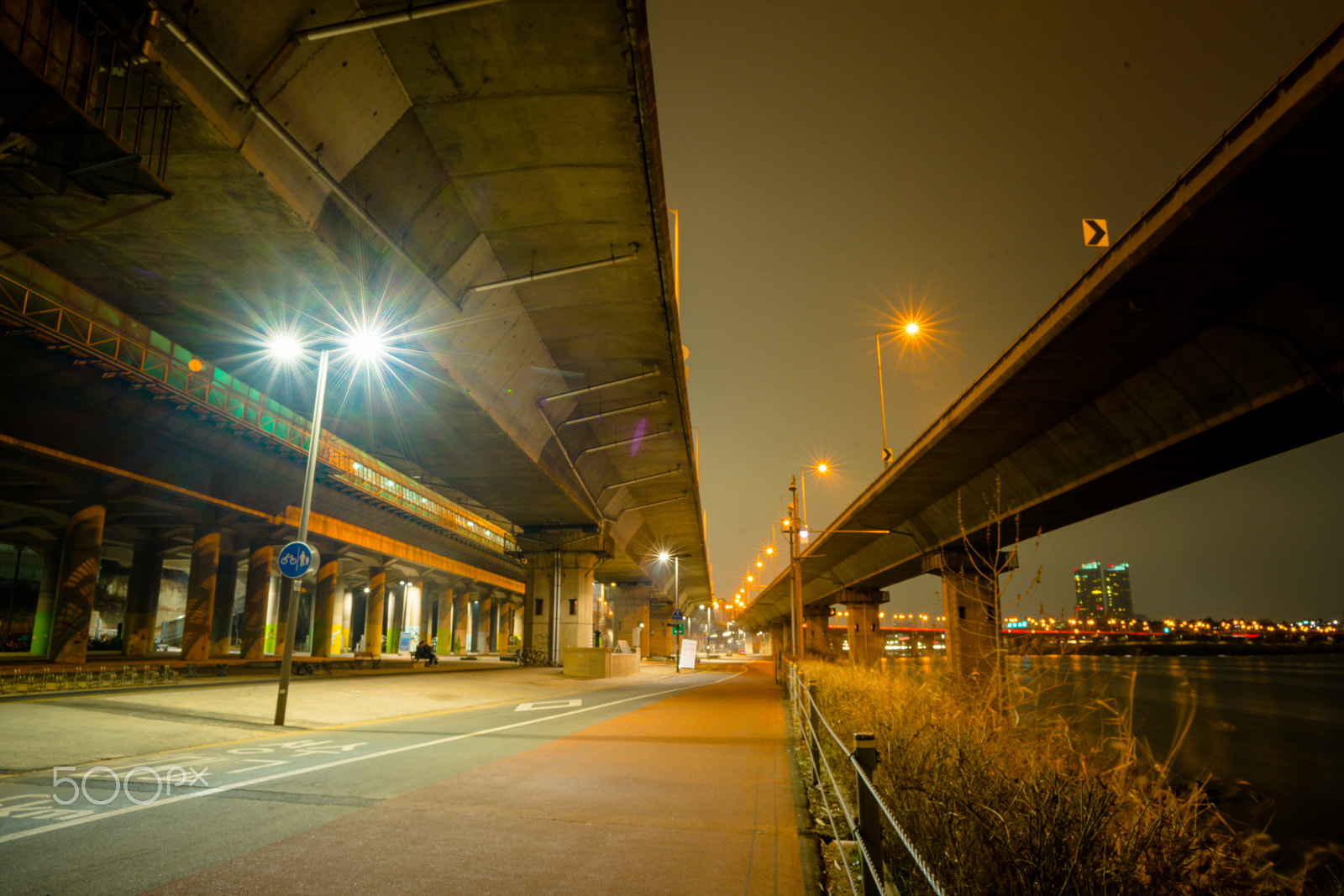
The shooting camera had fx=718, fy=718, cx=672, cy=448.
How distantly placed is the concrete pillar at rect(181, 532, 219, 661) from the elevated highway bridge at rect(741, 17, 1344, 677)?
35944 millimetres

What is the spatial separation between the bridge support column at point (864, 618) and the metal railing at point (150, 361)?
37.8m

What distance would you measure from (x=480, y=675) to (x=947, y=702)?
2736 cm

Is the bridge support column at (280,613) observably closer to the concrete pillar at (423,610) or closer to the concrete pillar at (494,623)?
the concrete pillar at (423,610)

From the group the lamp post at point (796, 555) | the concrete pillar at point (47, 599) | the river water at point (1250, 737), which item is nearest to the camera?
the river water at point (1250, 737)

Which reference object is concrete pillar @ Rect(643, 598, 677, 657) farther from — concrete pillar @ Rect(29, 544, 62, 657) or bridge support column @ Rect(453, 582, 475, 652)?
concrete pillar @ Rect(29, 544, 62, 657)

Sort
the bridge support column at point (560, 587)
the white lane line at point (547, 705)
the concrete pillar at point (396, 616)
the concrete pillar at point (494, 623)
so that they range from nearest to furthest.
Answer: the white lane line at point (547, 705) < the bridge support column at point (560, 587) < the concrete pillar at point (396, 616) < the concrete pillar at point (494, 623)

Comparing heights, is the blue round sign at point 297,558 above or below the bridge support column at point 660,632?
above

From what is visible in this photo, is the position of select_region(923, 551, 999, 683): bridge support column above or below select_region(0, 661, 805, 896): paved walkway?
above

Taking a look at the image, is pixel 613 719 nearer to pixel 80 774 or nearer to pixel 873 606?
pixel 80 774

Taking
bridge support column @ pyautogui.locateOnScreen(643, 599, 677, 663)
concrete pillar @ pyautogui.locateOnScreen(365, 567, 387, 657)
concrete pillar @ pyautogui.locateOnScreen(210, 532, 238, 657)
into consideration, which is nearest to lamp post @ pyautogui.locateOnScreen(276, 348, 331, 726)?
concrete pillar @ pyautogui.locateOnScreen(210, 532, 238, 657)

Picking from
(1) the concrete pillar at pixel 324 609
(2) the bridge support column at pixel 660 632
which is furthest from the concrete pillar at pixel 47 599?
(2) the bridge support column at pixel 660 632

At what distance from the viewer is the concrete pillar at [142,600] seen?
3881 centimetres

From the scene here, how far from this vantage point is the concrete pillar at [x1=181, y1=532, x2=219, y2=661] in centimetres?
3691

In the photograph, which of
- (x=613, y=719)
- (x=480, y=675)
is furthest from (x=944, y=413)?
(x=480, y=675)
